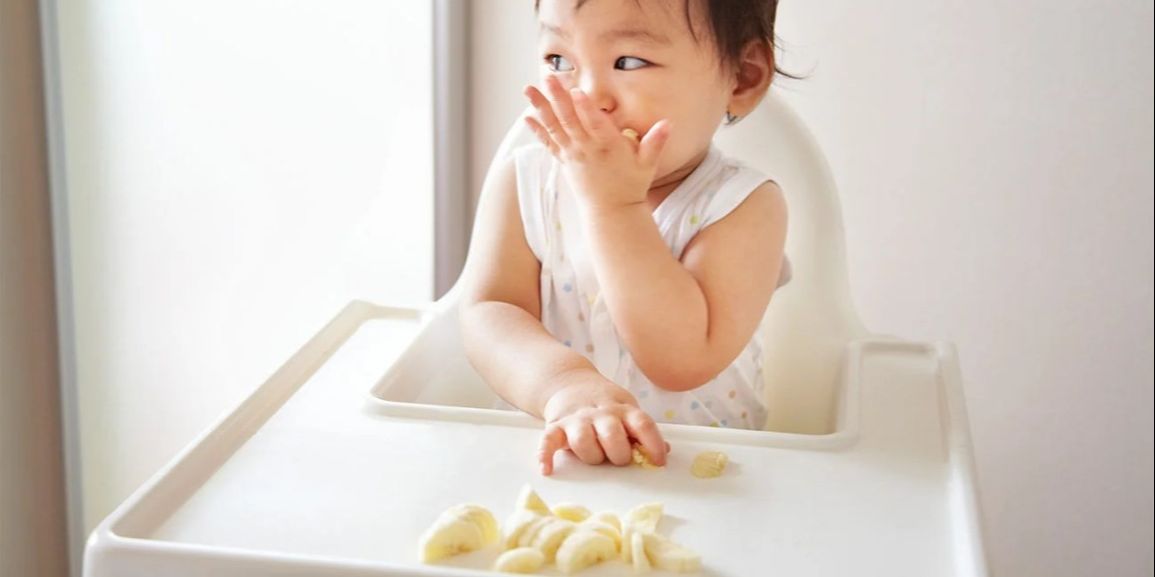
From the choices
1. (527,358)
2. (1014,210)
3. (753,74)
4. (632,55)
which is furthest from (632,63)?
(1014,210)

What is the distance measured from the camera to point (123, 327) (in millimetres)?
1551

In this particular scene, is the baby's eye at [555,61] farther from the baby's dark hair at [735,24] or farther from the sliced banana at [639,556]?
the sliced banana at [639,556]

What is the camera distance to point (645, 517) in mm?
685

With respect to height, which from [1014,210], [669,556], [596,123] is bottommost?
[669,556]

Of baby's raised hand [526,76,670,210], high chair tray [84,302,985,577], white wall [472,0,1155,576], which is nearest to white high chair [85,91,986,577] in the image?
high chair tray [84,302,985,577]

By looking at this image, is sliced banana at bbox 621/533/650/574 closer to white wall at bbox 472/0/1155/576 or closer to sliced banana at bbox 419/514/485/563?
sliced banana at bbox 419/514/485/563

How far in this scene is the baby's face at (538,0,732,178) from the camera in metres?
0.89

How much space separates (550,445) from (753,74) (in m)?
0.35

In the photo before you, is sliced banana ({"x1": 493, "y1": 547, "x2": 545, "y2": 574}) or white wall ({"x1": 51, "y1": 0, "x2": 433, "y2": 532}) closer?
sliced banana ({"x1": 493, "y1": 547, "x2": 545, "y2": 574})

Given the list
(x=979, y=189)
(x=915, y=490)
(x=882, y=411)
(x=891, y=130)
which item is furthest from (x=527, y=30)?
(x=915, y=490)

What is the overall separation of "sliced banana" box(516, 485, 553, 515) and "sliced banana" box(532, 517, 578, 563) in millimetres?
30

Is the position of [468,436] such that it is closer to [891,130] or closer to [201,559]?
[201,559]

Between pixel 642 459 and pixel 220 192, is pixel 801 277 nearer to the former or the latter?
pixel 642 459

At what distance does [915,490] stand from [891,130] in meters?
0.77
